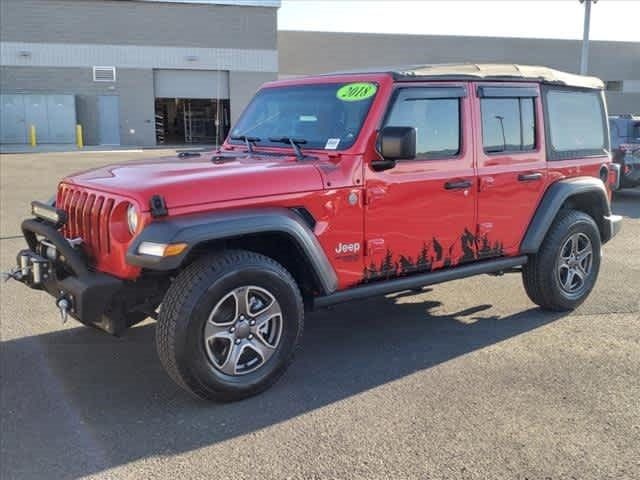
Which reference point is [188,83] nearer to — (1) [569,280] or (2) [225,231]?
(1) [569,280]

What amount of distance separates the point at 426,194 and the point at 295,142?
998 millimetres

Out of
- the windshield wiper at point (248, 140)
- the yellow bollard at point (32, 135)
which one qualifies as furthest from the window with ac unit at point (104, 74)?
the windshield wiper at point (248, 140)

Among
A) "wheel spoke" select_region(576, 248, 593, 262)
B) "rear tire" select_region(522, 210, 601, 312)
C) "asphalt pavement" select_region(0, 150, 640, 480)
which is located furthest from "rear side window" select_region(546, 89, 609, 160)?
"asphalt pavement" select_region(0, 150, 640, 480)

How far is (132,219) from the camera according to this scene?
11.6 feet

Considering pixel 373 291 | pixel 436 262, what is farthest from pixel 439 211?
pixel 373 291

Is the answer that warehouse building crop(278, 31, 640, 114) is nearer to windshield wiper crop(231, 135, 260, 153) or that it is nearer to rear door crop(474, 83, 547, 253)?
rear door crop(474, 83, 547, 253)

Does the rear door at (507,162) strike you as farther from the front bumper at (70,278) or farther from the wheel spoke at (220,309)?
the front bumper at (70,278)

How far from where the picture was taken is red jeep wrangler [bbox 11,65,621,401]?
3559mm

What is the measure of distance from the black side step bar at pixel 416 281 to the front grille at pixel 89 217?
139cm

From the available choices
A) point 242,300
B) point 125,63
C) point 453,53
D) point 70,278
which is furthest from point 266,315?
point 453,53

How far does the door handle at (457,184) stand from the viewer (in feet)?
15.0

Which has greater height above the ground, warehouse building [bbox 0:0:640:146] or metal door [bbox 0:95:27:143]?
warehouse building [bbox 0:0:640:146]

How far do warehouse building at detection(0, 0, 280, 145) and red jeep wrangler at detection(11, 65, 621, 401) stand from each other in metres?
27.2

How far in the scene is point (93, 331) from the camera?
502cm
